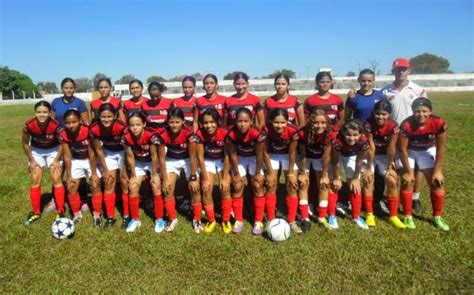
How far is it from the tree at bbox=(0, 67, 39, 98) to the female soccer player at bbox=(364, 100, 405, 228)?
72.8 meters

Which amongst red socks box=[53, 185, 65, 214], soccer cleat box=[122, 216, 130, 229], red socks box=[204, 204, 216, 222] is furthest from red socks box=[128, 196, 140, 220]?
red socks box=[53, 185, 65, 214]

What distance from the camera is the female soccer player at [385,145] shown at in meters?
4.75

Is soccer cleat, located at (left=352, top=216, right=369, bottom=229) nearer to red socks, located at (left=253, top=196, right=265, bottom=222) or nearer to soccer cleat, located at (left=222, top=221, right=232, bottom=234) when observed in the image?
red socks, located at (left=253, top=196, right=265, bottom=222)

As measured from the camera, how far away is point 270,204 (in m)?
4.90

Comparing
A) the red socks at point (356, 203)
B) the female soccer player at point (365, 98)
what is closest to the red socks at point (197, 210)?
the red socks at point (356, 203)

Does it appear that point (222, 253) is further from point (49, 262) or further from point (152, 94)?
point (152, 94)

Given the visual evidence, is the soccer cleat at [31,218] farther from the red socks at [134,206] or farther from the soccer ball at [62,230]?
the red socks at [134,206]

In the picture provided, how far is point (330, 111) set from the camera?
5312mm

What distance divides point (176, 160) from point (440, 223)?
3.58 metres

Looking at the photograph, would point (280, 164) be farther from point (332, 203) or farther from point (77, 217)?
point (77, 217)

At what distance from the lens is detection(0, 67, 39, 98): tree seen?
209ft

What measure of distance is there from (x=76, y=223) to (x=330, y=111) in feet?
13.1

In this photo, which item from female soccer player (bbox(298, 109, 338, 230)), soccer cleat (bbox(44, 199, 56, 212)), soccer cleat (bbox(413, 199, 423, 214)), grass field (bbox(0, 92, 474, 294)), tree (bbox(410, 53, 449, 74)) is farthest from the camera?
tree (bbox(410, 53, 449, 74))

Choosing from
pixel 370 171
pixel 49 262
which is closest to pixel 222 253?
pixel 49 262
